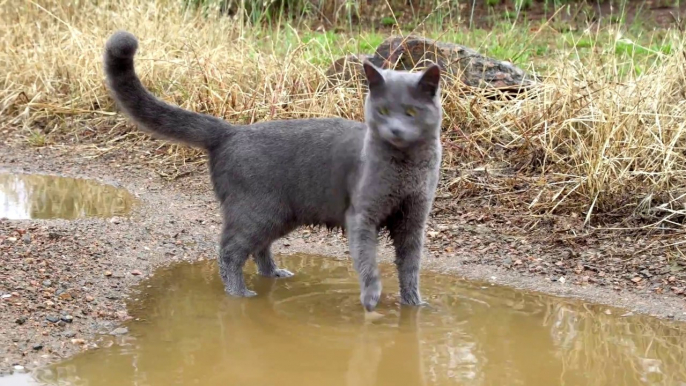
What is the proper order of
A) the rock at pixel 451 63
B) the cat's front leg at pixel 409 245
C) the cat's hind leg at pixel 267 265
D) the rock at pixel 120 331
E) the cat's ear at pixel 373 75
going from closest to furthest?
1. the rock at pixel 120 331
2. the cat's ear at pixel 373 75
3. the cat's front leg at pixel 409 245
4. the cat's hind leg at pixel 267 265
5. the rock at pixel 451 63

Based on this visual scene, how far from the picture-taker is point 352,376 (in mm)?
3209

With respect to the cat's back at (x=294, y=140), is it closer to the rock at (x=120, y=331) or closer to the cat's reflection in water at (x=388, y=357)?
the cat's reflection in water at (x=388, y=357)

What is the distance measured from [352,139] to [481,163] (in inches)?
69.1

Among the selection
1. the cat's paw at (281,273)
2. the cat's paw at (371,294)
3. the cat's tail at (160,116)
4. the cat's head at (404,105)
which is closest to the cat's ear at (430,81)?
the cat's head at (404,105)

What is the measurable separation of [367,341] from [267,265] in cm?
103

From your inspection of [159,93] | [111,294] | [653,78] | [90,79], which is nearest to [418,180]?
[111,294]

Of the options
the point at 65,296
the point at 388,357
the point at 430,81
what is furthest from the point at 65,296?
the point at 430,81

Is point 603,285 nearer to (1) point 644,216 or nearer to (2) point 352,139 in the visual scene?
(1) point 644,216

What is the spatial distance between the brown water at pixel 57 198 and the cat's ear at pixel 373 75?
2207 millimetres

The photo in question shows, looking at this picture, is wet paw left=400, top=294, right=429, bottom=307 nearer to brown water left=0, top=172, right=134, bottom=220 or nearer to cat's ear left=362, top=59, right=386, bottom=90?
cat's ear left=362, top=59, right=386, bottom=90

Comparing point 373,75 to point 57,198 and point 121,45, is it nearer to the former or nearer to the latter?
point 121,45

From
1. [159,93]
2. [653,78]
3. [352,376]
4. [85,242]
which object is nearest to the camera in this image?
[352,376]

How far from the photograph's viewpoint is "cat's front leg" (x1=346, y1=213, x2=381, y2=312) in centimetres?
380

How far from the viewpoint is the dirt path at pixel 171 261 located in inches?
138
